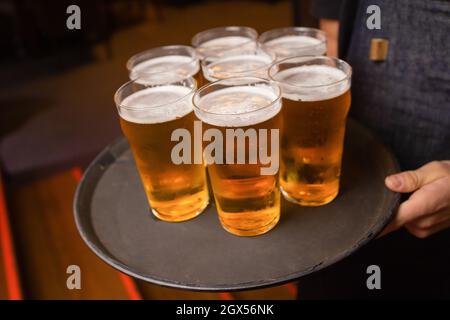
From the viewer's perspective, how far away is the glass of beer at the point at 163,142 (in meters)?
0.93

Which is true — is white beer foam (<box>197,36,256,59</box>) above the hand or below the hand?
above

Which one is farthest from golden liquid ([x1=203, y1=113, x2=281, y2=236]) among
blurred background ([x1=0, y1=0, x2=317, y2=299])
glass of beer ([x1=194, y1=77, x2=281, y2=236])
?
blurred background ([x1=0, y1=0, x2=317, y2=299])

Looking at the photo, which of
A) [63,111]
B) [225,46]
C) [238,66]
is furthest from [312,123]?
[63,111]

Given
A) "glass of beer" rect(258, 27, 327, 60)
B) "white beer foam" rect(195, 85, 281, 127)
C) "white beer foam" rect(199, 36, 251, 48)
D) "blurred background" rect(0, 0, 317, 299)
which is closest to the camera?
"white beer foam" rect(195, 85, 281, 127)

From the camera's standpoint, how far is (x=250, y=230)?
0.97 m

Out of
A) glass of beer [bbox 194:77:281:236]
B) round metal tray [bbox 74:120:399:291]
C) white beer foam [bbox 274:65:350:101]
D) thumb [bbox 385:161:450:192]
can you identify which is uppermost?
white beer foam [bbox 274:65:350:101]

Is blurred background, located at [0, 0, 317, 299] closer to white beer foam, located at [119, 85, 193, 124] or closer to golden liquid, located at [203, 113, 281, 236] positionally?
golden liquid, located at [203, 113, 281, 236]

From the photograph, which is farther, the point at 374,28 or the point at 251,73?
the point at 374,28

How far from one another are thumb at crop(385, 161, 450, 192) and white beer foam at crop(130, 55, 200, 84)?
516 millimetres

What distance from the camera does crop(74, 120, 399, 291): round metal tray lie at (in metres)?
0.88
